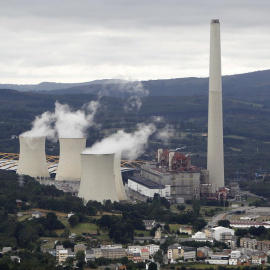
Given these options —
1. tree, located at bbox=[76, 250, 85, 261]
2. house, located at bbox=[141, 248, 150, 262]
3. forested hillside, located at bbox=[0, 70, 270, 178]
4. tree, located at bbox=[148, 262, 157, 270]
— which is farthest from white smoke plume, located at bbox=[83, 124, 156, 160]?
tree, located at bbox=[148, 262, 157, 270]

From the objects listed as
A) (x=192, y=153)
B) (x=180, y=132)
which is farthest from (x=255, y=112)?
(x=192, y=153)

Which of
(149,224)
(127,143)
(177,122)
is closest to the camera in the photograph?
(149,224)

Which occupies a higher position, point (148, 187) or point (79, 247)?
point (148, 187)

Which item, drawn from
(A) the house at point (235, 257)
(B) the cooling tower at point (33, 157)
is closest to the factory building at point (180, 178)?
(B) the cooling tower at point (33, 157)

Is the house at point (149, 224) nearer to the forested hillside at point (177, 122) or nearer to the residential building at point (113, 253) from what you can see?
the residential building at point (113, 253)

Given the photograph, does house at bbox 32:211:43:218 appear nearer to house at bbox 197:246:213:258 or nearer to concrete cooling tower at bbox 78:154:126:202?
concrete cooling tower at bbox 78:154:126:202

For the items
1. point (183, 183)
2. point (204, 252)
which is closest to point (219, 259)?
point (204, 252)

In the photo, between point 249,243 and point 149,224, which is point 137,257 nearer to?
point 249,243
